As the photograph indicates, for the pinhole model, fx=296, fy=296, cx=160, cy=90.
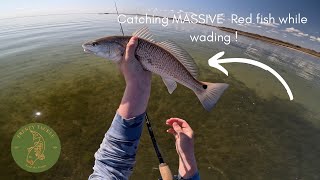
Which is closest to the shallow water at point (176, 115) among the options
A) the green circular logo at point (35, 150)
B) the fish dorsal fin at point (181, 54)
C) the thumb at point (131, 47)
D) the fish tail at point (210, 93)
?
the green circular logo at point (35, 150)

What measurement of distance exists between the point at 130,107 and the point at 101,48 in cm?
132

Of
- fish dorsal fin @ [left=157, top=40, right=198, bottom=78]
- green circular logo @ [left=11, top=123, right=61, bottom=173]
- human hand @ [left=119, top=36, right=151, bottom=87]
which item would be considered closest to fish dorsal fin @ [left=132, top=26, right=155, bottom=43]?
fish dorsal fin @ [left=157, top=40, right=198, bottom=78]

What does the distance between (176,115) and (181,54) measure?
7.72 metres

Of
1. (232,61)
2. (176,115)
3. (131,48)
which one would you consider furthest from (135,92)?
(232,61)

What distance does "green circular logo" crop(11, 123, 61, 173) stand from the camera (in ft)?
25.3

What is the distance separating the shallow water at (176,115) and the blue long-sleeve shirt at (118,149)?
18.5 ft

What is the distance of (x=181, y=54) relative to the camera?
3238mm

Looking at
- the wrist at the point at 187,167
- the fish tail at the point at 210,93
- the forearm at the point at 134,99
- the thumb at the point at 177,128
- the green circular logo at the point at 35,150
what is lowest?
the green circular logo at the point at 35,150

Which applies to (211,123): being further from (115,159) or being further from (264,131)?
(115,159)

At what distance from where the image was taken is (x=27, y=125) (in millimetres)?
9562

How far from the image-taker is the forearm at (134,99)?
7.05 ft

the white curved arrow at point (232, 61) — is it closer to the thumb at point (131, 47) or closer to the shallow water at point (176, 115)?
the shallow water at point (176, 115)

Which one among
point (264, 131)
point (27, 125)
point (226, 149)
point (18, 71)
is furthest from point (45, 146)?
point (18, 71)

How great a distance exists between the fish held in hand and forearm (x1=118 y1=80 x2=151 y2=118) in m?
0.36
